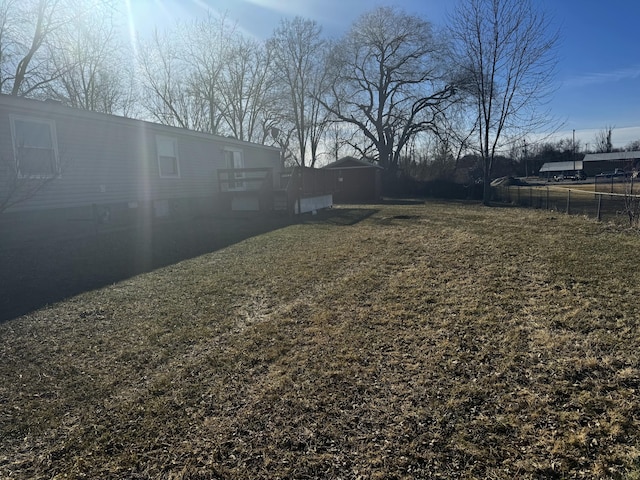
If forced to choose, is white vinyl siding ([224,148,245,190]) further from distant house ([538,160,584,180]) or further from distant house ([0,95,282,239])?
distant house ([538,160,584,180])

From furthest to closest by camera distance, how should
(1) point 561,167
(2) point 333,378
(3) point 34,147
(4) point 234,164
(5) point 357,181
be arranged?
(1) point 561,167, (5) point 357,181, (4) point 234,164, (3) point 34,147, (2) point 333,378

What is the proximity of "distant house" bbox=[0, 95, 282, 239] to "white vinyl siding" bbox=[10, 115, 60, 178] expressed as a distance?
0.02 meters

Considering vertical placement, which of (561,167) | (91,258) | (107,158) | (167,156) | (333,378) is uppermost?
(561,167)

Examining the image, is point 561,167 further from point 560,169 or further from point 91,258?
point 91,258

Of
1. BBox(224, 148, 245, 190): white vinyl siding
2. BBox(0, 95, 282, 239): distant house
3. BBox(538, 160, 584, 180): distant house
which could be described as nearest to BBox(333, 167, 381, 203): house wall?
BBox(224, 148, 245, 190): white vinyl siding

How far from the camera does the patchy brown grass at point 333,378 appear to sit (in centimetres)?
193

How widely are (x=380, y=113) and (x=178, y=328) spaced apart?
103ft

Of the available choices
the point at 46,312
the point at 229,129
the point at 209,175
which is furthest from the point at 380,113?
the point at 46,312

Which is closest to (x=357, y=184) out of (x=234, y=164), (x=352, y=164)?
(x=352, y=164)

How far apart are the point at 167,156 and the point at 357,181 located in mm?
15952

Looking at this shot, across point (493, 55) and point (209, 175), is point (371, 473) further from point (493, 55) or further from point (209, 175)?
point (493, 55)

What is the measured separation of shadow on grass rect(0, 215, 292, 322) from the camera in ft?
15.6

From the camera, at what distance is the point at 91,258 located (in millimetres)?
6586

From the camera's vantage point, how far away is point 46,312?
13.3ft
